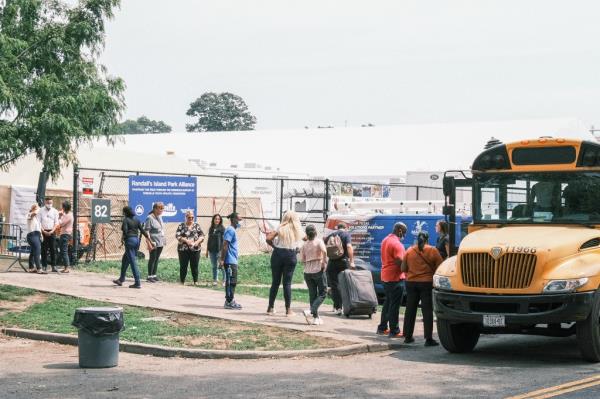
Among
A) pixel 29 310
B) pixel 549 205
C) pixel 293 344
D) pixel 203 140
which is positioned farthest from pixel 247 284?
pixel 203 140

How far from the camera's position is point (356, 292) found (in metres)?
17.6

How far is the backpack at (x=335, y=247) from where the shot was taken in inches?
711

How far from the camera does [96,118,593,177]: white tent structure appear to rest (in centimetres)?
5078

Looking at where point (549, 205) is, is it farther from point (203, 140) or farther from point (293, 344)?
point (203, 140)

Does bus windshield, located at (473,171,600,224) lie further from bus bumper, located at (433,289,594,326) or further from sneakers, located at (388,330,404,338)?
sneakers, located at (388,330,404,338)

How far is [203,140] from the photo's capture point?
61969 mm

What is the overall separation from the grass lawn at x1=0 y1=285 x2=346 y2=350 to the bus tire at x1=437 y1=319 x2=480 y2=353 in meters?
1.60

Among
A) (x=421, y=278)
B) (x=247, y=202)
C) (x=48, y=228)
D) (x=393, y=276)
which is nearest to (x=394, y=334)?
(x=393, y=276)

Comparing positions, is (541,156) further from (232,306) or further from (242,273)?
(242,273)

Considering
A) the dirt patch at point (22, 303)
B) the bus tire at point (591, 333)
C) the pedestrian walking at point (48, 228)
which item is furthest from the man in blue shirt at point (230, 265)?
the bus tire at point (591, 333)

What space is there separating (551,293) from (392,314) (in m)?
3.64

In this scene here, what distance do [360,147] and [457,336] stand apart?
135ft

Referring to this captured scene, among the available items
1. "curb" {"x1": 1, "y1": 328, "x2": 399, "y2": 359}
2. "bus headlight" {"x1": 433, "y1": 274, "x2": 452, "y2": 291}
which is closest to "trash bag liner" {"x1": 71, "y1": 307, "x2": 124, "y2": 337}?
"curb" {"x1": 1, "y1": 328, "x2": 399, "y2": 359}

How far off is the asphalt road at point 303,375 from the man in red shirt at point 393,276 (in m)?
1.04
